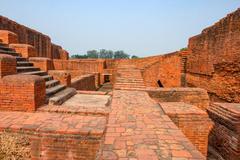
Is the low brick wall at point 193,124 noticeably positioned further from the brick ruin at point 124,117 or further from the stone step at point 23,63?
the stone step at point 23,63

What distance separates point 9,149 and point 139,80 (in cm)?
520

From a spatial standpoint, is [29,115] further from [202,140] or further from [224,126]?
[224,126]

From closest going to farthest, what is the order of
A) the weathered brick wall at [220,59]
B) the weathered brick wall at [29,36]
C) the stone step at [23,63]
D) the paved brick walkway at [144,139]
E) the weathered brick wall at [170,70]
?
the paved brick walkway at [144,139] < the stone step at [23,63] < the weathered brick wall at [220,59] < the weathered brick wall at [29,36] < the weathered brick wall at [170,70]

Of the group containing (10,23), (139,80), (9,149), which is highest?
(10,23)

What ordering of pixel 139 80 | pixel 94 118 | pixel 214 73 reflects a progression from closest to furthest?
1. pixel 94 118
2. pixel 139 80
3. pixel 214 73

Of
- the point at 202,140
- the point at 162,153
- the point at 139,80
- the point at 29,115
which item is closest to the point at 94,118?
the point at 29,115

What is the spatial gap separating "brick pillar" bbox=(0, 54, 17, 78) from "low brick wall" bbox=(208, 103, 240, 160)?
4.94m

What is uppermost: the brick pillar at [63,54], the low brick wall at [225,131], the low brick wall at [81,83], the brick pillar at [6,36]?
the brick pillar at [63,54]

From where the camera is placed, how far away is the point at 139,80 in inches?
286

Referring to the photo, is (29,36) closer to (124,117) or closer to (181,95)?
(181,95)

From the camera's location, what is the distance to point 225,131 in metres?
3.91

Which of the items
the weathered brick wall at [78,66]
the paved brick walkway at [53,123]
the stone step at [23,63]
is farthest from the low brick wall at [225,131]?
the weathered brick wall at [78,66]

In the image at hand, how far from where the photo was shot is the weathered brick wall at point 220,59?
6592 millimetres

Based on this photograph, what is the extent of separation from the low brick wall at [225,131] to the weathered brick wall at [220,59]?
2.65m
